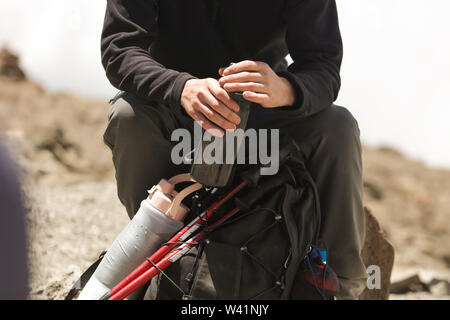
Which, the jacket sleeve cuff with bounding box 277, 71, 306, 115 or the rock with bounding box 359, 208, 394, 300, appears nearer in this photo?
the jacket sleeve cuff with bounding box 277, 71, 306, 115

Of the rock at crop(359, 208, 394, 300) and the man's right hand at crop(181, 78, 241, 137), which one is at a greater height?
the man's right hand at crop(181, 78, 241, 137)

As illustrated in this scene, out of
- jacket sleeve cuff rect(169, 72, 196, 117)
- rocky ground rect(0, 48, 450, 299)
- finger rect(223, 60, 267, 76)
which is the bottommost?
rocky ground rect(0, 48, 450, 299)

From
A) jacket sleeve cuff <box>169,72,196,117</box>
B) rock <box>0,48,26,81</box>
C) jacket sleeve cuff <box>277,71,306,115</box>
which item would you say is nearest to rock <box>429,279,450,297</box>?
jacket sleeve cuff <box>277,71,306,115</box>

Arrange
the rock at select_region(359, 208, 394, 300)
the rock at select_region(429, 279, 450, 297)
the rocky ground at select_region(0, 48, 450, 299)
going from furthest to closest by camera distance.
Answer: the rock at select_region(429, 279, 450, 297), the rock at select_region(359, 208, 394, 300), the rocky ground at select_region(0, 48, 450, 299)

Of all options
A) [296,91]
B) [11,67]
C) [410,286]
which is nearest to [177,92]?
[296,91]

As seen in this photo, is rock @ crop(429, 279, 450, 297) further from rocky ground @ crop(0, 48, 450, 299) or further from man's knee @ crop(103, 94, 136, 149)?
man's knee @ crop(103, 94, 136, 149)

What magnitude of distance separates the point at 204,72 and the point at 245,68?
0.52 metres

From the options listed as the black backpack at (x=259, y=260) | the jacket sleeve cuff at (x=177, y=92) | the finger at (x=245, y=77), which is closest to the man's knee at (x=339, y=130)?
the black backpack at (x=259, y=260)

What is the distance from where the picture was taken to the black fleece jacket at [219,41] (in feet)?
5.90

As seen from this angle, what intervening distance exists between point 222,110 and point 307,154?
0.45 meters

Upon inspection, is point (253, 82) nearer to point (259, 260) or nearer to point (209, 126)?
point (209, 126)

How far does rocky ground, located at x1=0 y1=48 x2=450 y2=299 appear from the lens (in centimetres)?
259

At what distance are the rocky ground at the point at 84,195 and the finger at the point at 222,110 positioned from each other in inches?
22.5

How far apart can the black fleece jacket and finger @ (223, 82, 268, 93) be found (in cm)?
16
